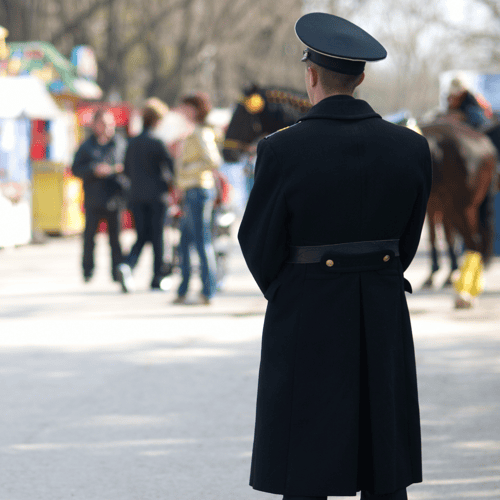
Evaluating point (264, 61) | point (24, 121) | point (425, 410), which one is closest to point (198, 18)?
point (264, 61)

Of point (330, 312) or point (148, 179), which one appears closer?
point (330, 312)

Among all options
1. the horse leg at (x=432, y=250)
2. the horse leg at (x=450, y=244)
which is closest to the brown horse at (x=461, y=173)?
the horse leg at (x=450, y=244)

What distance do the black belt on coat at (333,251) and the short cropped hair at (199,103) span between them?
22.5 feet

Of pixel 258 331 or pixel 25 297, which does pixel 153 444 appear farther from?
pixel 25 297

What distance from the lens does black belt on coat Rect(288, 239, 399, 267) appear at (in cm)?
314

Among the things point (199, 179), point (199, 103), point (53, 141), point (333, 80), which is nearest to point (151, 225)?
point (199, 179)

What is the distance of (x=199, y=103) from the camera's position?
9.94 metres

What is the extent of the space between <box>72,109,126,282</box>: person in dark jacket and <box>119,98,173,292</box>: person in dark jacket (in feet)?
1.48

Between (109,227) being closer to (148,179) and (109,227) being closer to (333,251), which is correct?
(148,179)

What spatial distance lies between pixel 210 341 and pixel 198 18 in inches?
1022

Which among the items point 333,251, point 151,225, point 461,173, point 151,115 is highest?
point 333,251

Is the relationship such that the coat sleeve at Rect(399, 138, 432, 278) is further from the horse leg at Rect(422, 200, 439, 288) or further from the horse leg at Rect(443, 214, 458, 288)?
the horse leg at Rect(422, 200, 439, 288)

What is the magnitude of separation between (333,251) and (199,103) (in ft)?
23.0

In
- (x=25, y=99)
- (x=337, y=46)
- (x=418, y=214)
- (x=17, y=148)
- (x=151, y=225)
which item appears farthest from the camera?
(x=17, y=148)
